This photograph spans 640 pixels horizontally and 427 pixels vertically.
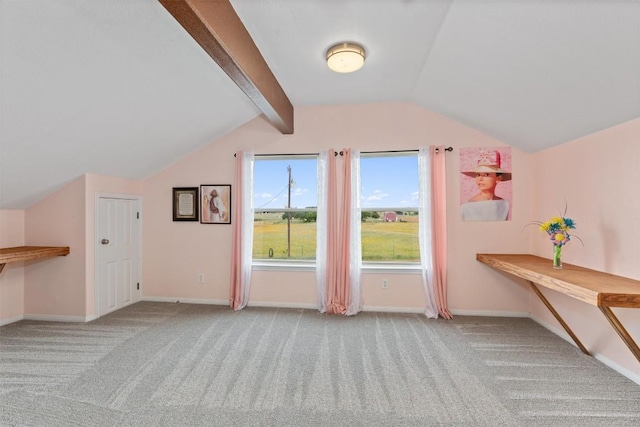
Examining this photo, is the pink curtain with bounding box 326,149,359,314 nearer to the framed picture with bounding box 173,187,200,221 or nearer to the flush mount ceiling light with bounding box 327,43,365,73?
the flush mount ceiling light with bounding box 327,43,365,73

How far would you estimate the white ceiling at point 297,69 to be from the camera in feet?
5.38

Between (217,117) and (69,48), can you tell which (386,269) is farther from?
(69,48)

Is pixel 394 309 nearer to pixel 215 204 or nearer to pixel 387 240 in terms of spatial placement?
pixel 387 240

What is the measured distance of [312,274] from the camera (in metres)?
3.76

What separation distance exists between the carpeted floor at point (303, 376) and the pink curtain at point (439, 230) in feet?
1.18

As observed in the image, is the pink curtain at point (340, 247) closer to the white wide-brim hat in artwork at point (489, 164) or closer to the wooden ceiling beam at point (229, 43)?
the wooden ceiling beam at point (229, 43)

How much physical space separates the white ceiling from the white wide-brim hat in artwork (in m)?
0.25

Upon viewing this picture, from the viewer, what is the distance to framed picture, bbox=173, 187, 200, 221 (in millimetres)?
3943

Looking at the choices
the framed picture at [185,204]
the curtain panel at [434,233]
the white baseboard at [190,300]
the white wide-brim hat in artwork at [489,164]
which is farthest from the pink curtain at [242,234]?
the white wide-brim hat in artwork at [489,164]

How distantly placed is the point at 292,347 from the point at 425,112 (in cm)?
325

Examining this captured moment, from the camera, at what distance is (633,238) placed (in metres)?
2.14

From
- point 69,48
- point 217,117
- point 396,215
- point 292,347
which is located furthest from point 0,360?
point 396,215

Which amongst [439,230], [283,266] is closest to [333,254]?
[283,266]

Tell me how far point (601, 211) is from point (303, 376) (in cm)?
299
